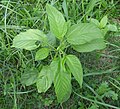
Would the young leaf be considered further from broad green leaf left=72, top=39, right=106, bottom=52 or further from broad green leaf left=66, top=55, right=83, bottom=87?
broad green leaf left=72, top=39, right=106, bottom=52

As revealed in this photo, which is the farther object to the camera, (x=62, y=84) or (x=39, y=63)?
(x=39, y=63)

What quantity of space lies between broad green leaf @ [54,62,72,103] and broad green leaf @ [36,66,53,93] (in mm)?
69

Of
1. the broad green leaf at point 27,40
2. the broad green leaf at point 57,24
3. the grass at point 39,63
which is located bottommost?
the grass at point 39,63

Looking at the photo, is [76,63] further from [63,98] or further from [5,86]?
[5,86]

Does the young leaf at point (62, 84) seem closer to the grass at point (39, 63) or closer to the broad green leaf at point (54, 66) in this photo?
the broad green leaf at point (54, 66)

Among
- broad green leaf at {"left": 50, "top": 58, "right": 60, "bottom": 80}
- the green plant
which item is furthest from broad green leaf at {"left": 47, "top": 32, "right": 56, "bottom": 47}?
broad green leaf at {"left": 50, "top": 58, "right": 60, "bottom": 80}

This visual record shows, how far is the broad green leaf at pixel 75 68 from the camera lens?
1307 millimetres

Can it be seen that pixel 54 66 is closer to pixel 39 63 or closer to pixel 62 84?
pixel 62 84

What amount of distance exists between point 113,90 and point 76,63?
32 centimetres

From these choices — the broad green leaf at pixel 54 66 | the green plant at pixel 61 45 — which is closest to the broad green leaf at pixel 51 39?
the green plant at pixel 61 45

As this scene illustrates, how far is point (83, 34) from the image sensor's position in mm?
1370

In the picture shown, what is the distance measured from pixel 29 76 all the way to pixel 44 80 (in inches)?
4.7

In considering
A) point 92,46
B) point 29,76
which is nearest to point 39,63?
point 29,76

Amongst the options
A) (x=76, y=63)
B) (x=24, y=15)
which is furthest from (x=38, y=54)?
(x=24, y=15)
